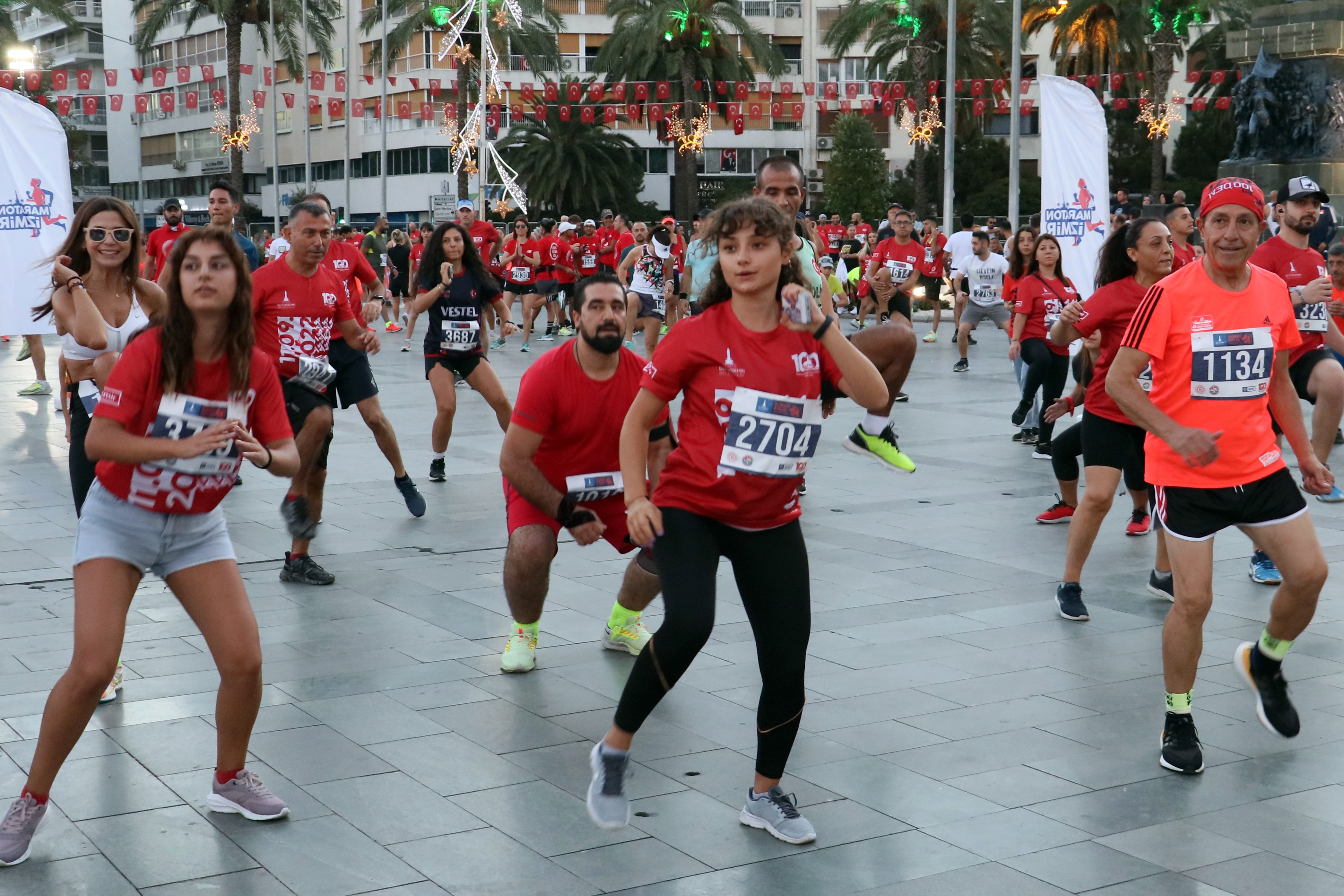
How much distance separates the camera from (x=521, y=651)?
5824mm

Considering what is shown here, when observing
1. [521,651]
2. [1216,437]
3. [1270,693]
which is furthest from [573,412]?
[1270,693]

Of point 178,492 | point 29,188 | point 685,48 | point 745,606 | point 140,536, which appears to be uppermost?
point 685,48

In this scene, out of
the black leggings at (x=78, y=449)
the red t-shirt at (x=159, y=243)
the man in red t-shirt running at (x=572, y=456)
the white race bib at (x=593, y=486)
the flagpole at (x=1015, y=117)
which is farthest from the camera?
the flagpole at (x=1015, y=117)

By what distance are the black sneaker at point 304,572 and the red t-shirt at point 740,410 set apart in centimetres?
375

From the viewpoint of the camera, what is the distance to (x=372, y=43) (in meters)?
65.4

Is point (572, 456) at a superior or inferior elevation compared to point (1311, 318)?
inferior

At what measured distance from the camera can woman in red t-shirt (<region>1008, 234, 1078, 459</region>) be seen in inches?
470

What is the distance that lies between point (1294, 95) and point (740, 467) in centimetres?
2190

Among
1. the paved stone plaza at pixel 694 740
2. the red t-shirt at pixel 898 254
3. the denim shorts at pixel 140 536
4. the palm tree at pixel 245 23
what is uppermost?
the palm tree at pixel 245 23

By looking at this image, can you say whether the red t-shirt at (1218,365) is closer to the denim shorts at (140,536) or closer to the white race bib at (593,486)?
the white race bib at (593,486)

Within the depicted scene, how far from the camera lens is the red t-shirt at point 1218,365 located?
15.4 feet

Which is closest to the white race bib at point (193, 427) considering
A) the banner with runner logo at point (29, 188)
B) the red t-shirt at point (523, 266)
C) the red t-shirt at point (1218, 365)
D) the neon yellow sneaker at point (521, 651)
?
the neon yellow sneaker at point (521, 651)

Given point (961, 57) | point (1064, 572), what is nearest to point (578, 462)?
point (1064, 572)

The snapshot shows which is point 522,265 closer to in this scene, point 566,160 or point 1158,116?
point 1158,116
